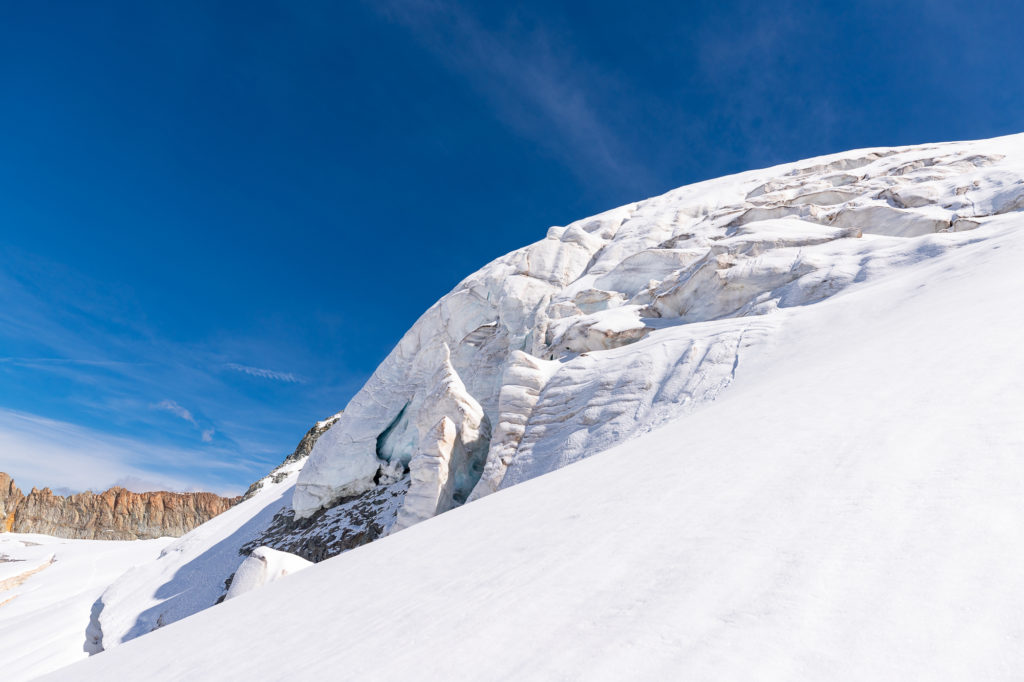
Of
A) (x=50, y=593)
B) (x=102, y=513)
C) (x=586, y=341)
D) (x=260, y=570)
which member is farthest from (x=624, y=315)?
(x=102, y=513)

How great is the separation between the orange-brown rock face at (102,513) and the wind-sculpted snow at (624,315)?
1792 inches

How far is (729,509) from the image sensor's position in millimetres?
3795

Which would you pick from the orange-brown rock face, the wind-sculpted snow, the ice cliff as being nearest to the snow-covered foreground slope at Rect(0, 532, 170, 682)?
the orange-brown rock face

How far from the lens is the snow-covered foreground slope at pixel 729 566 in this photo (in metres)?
2.27

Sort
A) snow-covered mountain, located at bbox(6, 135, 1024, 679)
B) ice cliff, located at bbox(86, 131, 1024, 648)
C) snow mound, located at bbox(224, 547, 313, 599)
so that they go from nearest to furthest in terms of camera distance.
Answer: snow-covered mountain, located at bbox(6, 135, 1024, 679), snow mound, located at bbox(224, 547, 313, 599), ice cliff, located at bbox(86, 131, 1024, 648)

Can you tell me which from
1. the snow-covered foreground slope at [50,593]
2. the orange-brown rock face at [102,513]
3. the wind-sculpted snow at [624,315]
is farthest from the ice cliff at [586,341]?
the orange-brown rock face at [102,513]

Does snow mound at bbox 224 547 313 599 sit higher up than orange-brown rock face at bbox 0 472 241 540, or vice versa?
orange-brown rock face at bbox 0 472 241 540

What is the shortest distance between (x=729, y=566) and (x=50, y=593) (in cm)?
4266

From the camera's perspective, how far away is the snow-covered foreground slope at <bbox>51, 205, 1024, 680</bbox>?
7.43ft

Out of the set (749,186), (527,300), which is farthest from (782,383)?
(749,186)

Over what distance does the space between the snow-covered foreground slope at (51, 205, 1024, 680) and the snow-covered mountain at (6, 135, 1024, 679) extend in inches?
0.7

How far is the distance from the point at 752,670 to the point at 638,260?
70.7 feet

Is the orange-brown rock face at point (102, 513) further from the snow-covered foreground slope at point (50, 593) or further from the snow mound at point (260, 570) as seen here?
the snow mound at point (260, 570)

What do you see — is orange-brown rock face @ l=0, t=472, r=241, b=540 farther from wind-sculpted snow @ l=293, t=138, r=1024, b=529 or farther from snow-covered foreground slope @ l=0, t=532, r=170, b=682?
wind-sculpted snow @ l=293, t=138, r=1024, b=529
